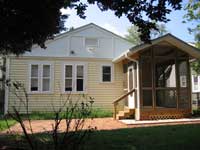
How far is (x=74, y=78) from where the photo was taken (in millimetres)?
15531

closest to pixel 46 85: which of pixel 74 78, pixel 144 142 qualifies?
pixel 74 78

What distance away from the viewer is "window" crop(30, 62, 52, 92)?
49.9 ft

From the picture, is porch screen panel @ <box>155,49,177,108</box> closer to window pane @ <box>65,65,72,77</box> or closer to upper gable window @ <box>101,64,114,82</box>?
upper gable window @ <box>101,64,114,82</box>

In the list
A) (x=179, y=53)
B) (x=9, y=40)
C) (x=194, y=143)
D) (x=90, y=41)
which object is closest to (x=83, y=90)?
(x=90, y=41)

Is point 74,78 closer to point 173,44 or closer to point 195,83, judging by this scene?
point 173,44

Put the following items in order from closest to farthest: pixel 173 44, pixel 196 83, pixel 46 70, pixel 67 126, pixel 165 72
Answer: pixel 67 126 < pixel 173 44 < pixel 165 72 < pixel 46 70 < pixel 196 83

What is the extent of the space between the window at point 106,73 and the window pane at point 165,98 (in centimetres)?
394

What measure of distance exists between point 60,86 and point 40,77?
4.40 ft

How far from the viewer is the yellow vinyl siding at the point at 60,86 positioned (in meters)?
15.1

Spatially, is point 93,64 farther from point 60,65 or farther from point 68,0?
point 68,0

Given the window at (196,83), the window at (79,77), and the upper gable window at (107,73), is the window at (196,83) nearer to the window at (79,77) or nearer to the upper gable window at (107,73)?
the upper gable window at (107,73)

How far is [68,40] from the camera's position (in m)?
16.0

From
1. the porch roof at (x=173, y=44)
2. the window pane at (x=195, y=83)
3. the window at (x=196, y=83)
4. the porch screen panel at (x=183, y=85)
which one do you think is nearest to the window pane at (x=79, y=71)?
the porch roof at (x=173, y=44)

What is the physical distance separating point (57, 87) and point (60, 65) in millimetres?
1387
